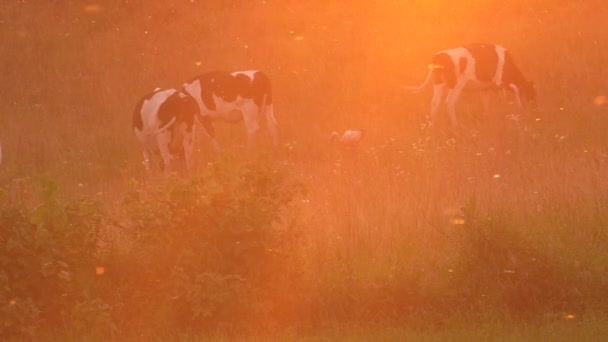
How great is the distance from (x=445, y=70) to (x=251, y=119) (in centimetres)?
397

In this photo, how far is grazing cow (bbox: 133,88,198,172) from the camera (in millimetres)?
17328

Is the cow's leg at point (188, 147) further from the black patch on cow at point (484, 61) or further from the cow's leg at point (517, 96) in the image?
the cow's leg at point (517, 96)

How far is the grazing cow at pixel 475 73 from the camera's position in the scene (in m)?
20.3

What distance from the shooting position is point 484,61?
20.5 metres

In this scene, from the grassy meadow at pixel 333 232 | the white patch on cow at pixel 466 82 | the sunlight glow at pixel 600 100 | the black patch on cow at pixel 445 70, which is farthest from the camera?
the black patch on cow at pixel 445 70

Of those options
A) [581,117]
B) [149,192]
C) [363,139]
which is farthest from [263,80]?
[149,192]

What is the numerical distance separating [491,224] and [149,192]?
3.00 meters

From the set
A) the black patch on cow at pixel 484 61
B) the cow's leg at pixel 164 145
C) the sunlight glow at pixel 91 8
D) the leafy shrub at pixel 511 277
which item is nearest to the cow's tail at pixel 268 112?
the cow's leg at pixel 164 145

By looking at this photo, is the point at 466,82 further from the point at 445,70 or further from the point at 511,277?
the point at 511,277

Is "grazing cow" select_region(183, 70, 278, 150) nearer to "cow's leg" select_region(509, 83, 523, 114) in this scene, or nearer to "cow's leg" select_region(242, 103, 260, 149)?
"cow's leg" select_region(242, 103, 260, 149)

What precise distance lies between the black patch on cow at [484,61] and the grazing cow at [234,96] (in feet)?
13.7

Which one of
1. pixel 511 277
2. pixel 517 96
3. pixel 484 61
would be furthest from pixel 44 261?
pixel 484 61

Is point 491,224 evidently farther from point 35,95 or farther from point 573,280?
point 35,95

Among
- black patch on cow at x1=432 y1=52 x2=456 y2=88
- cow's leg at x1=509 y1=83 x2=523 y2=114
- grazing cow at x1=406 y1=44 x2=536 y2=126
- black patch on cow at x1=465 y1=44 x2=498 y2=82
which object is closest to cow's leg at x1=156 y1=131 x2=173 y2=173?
grazing cow at x1=406 y1=44 x2=536 y2=126
